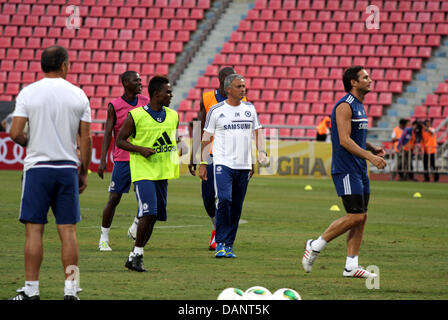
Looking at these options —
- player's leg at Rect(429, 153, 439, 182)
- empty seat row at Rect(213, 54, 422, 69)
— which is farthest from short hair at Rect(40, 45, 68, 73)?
empty seat row at Rect(213, 54, 422, 69)

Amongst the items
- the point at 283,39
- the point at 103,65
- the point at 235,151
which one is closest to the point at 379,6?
the point at 283,39

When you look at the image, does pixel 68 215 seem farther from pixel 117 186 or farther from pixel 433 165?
pixel 433 165

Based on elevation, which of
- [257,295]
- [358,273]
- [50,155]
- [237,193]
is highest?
[50,155]

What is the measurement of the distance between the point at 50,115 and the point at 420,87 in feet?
91.6

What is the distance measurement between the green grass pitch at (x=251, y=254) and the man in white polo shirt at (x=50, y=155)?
498 mm

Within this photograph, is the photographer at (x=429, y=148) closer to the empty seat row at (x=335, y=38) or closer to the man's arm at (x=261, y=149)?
the empty seat row at (x=335, y=38)

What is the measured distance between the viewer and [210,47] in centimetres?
3750

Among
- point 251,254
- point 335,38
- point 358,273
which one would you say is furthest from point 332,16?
point 358,273

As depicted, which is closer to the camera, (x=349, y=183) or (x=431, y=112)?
(x=349, y=183)

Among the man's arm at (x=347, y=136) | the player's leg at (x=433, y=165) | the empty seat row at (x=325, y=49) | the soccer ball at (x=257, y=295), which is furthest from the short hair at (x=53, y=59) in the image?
the empty seat row at (x=325, y=49)
